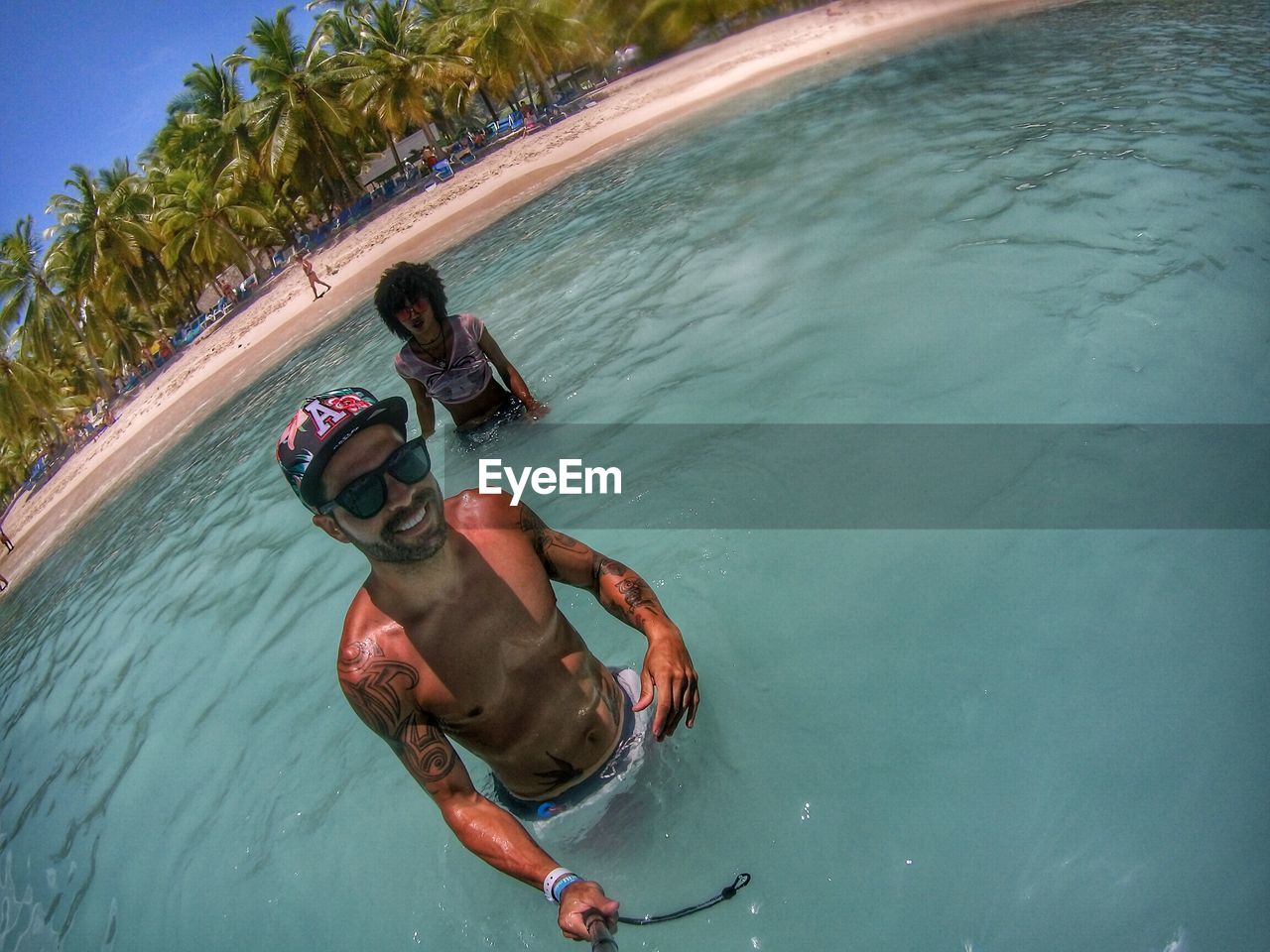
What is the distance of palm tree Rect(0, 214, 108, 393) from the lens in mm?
A: 30266

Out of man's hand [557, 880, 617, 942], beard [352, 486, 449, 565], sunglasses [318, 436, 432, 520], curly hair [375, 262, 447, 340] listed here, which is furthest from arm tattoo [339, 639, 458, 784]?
curly hair [375, 262, 447, 340]

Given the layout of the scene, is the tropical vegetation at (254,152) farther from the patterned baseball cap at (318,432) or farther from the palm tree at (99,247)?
the patterned baseball cap at (318,432)

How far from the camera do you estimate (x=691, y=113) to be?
22.0 m

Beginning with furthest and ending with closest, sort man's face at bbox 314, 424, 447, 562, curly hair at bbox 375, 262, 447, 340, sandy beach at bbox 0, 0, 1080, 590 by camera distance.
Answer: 1. sandy beach at bbox 0, 0, 1080, 590
2. curly hair at bbox 375, 262, 447, 340
3. man's face at bbox 314, 424, 447, 562

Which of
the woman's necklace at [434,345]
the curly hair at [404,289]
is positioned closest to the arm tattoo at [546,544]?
the curly hair at [404,289]

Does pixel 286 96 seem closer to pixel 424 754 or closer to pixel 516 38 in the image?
pixel 516 38

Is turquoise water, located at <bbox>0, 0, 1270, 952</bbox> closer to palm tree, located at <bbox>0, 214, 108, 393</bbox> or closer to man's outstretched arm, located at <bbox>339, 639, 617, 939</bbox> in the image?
man's outstretched arm, located at <bbox>339, 639, 617, 939</bbox>

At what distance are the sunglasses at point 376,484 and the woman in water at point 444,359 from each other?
2767 mm

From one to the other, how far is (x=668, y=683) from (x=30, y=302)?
37864 millimetres

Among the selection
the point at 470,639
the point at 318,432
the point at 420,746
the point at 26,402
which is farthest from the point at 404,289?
Answer: the point at 26,402

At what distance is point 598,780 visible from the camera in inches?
107

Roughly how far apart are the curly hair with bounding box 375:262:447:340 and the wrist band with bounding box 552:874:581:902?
3.45 metres

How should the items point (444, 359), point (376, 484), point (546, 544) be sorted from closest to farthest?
point (376, 484) < point (546, 544) < point (444, 359)

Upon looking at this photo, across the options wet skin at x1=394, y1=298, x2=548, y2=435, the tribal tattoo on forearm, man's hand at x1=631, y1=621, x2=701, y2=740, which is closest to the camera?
man's hand at x1=631, y1=621, x2=701, y2=740
